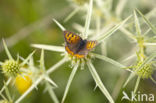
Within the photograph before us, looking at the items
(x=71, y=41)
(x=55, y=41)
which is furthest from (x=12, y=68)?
(x=55, y=41)

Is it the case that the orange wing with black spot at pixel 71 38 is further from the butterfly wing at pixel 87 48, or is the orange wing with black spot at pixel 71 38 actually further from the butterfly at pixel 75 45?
the butterfly wing at pixel 87 48

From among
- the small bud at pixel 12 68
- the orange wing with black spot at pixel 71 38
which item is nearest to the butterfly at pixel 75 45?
the orange wing with black spot at pixel 71 38

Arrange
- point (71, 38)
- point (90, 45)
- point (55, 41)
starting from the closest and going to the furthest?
point (90, 45) < point (71, 38) < point (55, 41)

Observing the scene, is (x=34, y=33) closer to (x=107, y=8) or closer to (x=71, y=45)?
(x=107, y=8)

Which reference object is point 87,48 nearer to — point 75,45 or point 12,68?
point 75,45

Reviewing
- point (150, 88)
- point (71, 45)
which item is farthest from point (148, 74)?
point (150, 88)

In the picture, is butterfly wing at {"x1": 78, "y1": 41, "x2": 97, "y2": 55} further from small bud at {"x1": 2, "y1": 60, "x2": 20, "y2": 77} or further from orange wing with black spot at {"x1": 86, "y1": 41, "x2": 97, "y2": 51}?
small bud at {"x1": 2, "y1": 60, "x2": 20, "y2": 77}

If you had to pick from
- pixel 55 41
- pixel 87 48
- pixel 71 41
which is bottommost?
pixel 87 48
